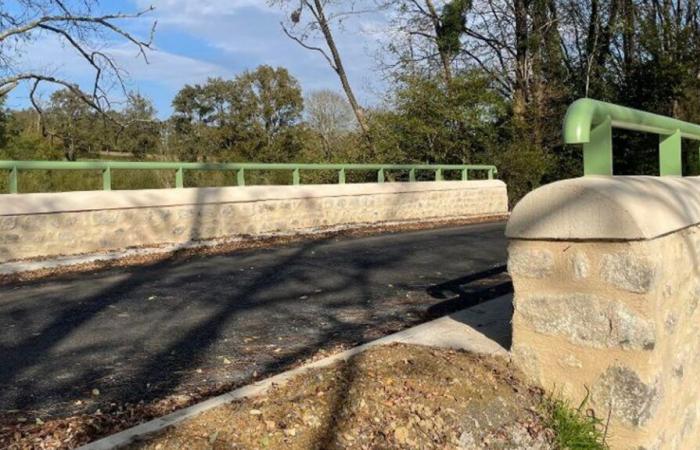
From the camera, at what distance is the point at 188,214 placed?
32.1 ft

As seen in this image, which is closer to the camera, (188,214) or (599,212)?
(599,212)

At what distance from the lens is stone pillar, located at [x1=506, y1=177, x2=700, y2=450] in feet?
9.71

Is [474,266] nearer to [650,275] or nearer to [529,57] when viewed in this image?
[650,275]

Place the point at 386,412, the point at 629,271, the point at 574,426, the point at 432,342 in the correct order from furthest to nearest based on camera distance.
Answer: the point at 432,342 < the point at 574,426 < the point at 629,271 < the point at 386,412

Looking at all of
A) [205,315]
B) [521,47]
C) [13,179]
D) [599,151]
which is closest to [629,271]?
[599,151]

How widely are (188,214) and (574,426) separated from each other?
763 centimetres

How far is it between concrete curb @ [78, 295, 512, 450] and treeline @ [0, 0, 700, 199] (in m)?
14.1

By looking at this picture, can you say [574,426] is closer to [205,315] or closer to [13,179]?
[205,315]

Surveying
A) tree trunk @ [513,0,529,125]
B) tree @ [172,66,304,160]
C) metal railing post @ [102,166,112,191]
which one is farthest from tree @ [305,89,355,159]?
metal railing post @ [102,166,112,191]

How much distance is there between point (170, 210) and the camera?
9.54 m

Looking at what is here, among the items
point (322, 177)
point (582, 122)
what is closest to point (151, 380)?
point (582, 122)

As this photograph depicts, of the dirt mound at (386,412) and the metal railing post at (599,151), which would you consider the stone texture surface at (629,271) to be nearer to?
the metal railing post at (599,151)

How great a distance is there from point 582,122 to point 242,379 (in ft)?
7.28

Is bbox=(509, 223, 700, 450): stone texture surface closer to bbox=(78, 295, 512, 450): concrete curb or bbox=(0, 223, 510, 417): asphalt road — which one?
bbox=(78, 295, 512, 450): concrete curb
